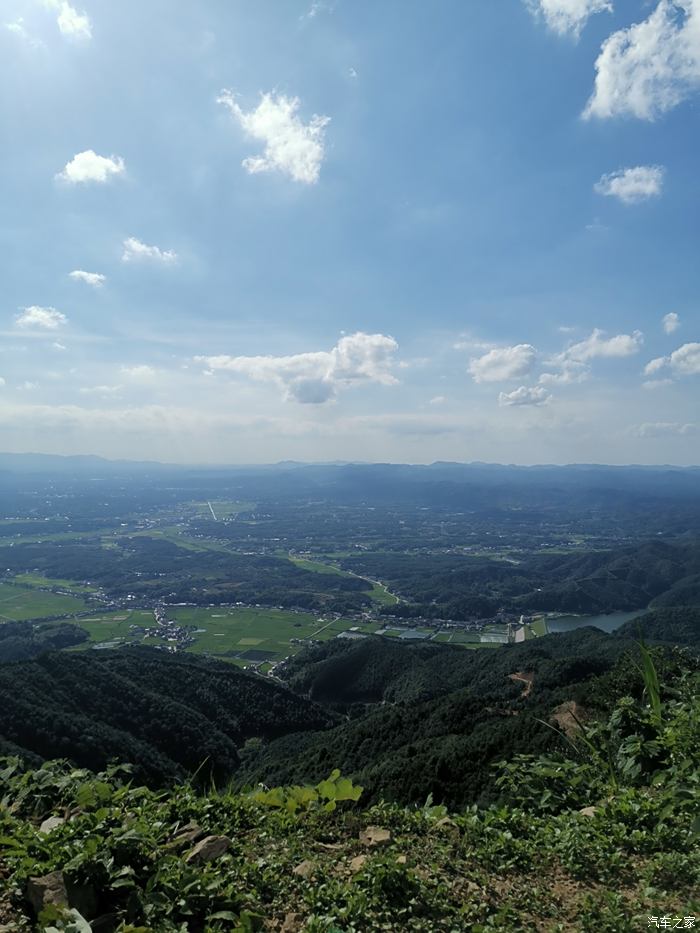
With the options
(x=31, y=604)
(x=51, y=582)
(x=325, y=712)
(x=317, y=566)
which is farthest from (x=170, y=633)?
(x=317, y=566)

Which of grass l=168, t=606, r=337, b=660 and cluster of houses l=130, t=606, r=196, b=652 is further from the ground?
cluster of houses l=130, t=606, r=196, b=652

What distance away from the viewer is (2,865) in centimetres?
355

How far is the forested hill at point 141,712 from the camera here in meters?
28.7

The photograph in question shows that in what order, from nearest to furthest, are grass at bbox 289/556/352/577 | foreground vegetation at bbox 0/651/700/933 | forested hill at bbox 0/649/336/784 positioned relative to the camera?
foreground vegetation at bbox 0/651/700/933 → forested hill at bbox 0/649/336/784 → grass at bbox 289/556/352/577

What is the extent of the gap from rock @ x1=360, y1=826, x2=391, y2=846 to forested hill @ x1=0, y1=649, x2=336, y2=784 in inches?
808

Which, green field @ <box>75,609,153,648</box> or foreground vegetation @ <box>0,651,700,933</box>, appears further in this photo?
green field @ <box>75,609,153,648</box>

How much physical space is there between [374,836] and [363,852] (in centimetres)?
22

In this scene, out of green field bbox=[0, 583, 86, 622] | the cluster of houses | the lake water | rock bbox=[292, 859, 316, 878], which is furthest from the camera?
the lake water

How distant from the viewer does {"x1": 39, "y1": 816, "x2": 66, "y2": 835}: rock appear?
376cm

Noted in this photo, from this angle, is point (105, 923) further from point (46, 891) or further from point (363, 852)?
point (363, 852)

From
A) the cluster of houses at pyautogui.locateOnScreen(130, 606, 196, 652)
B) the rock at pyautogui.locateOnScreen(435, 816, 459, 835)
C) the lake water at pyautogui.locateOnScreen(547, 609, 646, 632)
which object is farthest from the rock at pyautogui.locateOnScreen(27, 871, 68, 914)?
the lake water at pyautogui.locateOnScreen(547, 609, 646, 632)

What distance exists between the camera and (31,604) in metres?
102

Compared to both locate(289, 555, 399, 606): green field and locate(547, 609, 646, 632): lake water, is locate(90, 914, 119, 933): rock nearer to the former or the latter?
locate(547, 609, 646, 632): lake water

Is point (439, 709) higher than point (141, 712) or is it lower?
higher
